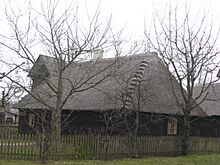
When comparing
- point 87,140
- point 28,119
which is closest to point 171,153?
point 87,140

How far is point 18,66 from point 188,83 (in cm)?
1045

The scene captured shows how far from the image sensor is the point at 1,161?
17688 mm

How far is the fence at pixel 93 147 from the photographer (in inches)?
726

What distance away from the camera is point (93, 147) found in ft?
67.4

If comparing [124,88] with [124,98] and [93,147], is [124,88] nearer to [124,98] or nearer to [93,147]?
[124,98]

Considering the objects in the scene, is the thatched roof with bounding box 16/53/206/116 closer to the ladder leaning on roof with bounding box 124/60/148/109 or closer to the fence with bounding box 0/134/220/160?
the ladder leaning on roof with bounding box 124/60/148/109

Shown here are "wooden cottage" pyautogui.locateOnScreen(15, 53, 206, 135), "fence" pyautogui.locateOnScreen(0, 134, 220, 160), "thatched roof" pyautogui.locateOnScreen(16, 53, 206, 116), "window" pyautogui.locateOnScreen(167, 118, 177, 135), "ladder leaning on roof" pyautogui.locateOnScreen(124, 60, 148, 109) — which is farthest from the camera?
"window" pyautogui.locateOnScreen(167, 118, 177, 135)

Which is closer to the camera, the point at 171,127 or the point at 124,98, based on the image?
the point at 124,98

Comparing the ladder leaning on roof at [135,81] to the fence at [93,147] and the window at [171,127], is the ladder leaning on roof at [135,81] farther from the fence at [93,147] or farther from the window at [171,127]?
the window at [171,127]

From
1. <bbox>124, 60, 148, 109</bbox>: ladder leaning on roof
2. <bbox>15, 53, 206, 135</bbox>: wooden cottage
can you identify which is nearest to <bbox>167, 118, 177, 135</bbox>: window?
<bbox>15, 53, 206, 135</bbox>: wooden cottage

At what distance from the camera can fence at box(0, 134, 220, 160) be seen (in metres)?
18.4

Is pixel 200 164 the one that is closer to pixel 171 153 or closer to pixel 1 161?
pixel 171 153

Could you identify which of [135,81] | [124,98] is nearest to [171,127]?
[135,81]

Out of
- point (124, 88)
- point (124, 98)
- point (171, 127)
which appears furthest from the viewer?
point (171, 127)
